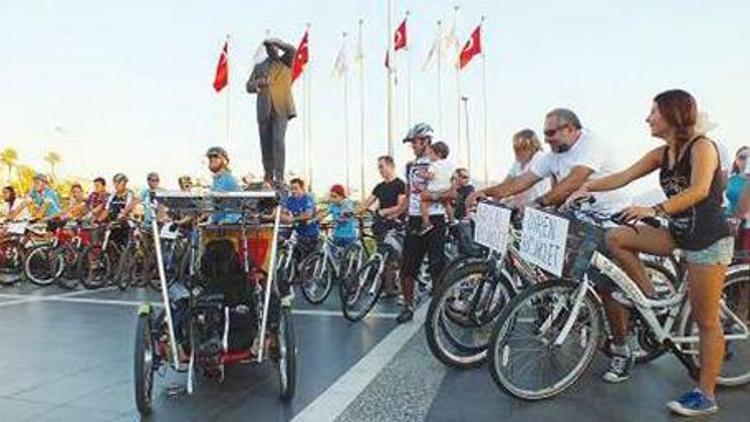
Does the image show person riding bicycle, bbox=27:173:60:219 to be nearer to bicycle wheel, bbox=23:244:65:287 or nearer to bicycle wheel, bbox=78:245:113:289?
bicycle wheel, bbox=23:244:65:287

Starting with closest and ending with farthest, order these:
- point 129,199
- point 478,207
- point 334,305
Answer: point 478,207 < point 334,305 < point 129,199

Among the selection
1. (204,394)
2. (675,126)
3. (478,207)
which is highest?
(675,126)

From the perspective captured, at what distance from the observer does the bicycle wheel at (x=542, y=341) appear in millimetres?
4457

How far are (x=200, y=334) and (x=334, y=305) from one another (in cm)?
432

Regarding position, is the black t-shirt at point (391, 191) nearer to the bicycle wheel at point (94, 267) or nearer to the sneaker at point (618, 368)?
the sneaker at point (618, 368)

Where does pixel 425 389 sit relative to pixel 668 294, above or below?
below

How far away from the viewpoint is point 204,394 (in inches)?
196

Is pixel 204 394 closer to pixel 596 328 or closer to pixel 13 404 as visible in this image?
pixel 13 404

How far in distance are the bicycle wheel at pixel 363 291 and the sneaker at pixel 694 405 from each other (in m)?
3.72

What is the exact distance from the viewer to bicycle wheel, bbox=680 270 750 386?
4.68m

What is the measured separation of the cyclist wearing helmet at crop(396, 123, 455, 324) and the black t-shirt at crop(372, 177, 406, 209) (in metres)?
1.06

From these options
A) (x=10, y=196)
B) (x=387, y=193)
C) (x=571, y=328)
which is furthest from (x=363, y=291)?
(x=10, y=196)

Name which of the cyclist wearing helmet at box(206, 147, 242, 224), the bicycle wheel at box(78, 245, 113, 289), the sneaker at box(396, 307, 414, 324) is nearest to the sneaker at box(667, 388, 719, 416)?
the sneaker at box(396, 307, 414, 324)

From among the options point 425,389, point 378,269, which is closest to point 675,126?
point 425,389
